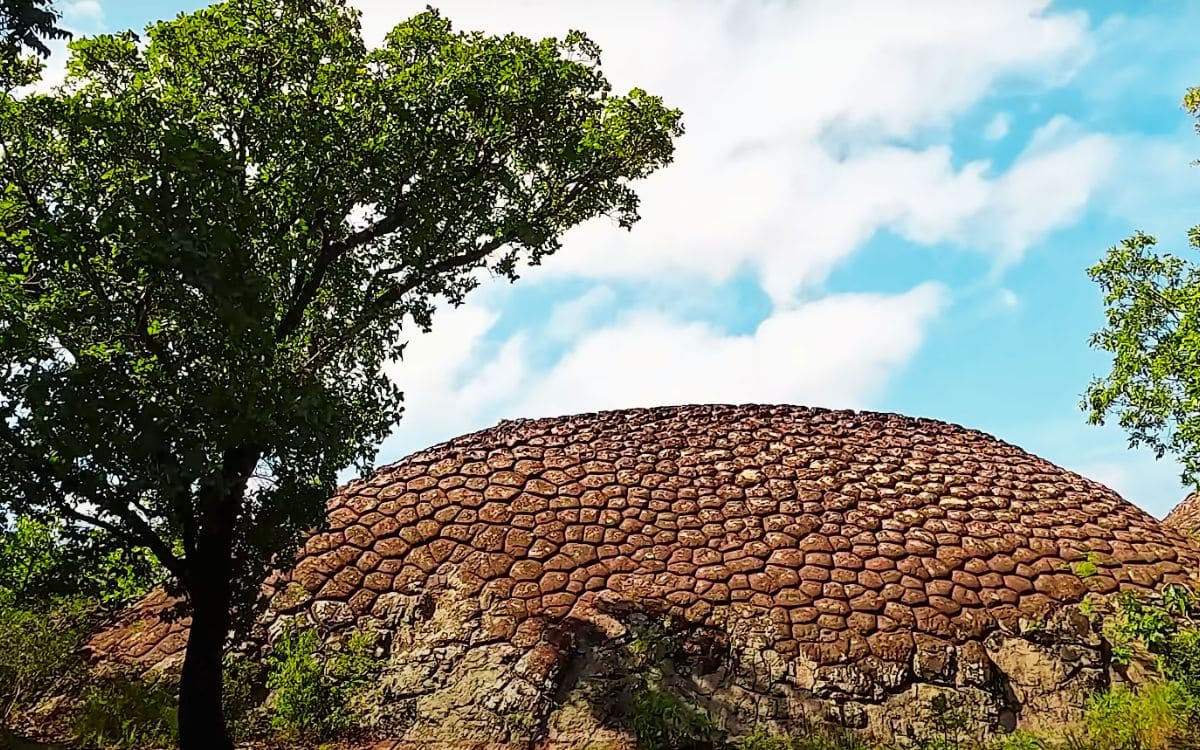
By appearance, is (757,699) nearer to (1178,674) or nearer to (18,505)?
(1178,674)

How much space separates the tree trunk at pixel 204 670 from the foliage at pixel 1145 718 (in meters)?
6.99

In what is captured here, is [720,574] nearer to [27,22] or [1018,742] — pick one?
[1018,742]

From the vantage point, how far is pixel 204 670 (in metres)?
7.10

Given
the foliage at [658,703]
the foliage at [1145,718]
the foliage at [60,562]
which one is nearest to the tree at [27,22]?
the foliage at [60,562]

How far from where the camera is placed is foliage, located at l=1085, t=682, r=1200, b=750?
7.09m

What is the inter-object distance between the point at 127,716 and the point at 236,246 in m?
4.35

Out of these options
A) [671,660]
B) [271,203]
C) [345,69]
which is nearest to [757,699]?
[671,660]

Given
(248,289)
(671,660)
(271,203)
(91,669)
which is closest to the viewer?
(248,289)

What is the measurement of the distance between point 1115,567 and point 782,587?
360 centimetres

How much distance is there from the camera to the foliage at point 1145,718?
7.09m

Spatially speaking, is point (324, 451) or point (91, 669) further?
point (91, 669)

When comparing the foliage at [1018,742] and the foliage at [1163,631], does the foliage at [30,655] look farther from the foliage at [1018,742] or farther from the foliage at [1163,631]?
the foliage at [1163,631]

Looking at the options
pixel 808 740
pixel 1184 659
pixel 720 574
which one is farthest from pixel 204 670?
pixel 1184 659

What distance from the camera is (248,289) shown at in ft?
21.1
